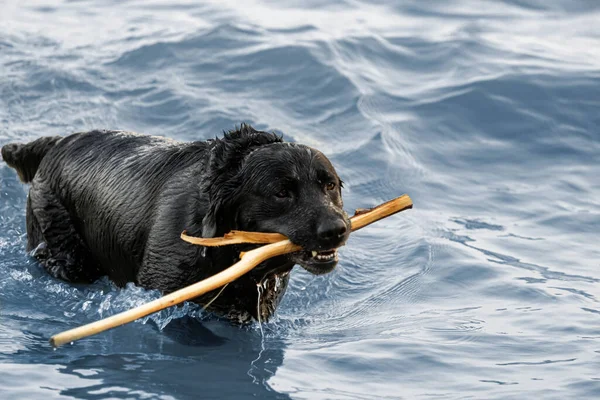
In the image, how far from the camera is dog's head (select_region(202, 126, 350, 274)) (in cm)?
587

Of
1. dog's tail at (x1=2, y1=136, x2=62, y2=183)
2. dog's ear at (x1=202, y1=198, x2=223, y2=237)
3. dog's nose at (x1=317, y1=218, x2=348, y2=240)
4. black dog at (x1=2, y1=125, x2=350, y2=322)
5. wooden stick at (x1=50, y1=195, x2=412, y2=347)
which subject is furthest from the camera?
dog's tail at (x1=2, y1=136, x2=62, y2=183)

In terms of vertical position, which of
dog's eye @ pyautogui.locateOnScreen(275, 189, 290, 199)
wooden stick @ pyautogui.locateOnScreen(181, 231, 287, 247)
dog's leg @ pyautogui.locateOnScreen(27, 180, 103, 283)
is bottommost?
dog's leg @ pyautogui.locateOnScreen(27, 180, 103, 283)

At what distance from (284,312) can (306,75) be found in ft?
19.7

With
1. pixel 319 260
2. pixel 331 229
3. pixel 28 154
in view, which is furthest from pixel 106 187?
pixel 331 229

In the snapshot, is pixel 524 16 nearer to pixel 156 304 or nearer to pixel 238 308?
pixel 238 308

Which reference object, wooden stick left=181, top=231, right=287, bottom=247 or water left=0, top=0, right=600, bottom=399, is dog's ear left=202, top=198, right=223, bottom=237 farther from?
water left=0, top=0, right=600, bottom=399

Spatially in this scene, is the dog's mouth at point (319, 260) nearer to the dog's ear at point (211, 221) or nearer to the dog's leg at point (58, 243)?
the dog's ear at point (211, 221)

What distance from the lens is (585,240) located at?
9.07m

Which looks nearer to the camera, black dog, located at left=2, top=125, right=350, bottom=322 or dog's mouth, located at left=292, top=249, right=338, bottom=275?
dog's mouth, located at left=292, top=249, right=338, bottom=275

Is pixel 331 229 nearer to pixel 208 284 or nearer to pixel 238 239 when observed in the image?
pixel 238 239

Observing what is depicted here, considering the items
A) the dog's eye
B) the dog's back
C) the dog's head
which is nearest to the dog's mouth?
the dog's head

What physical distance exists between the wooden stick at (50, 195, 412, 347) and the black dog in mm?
151

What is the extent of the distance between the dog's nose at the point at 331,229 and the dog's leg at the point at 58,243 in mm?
2476

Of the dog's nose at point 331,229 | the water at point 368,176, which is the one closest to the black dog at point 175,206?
the dog's nose at point 331,229
